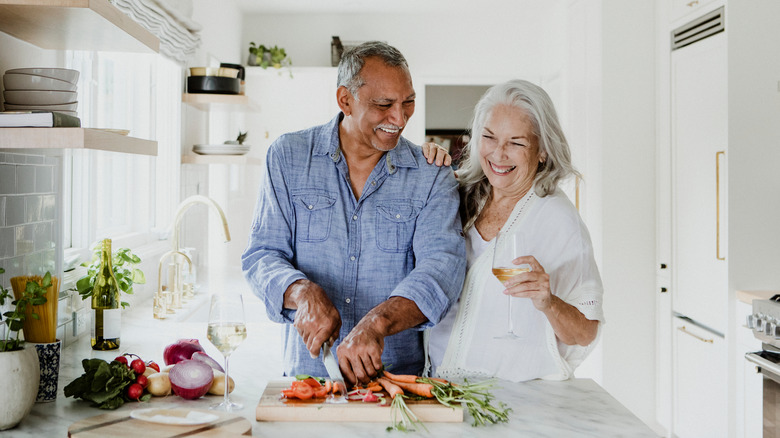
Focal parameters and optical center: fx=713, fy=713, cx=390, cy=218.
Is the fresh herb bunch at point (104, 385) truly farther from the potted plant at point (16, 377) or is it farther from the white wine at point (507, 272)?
the white wine at point (507, 272)

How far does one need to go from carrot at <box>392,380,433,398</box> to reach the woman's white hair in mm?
627

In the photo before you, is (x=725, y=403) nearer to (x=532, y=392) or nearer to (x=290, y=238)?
(x=532, y=392)

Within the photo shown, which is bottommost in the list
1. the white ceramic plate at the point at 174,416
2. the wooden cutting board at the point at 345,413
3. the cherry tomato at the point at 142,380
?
the wooden cutting board at the point at 345,413

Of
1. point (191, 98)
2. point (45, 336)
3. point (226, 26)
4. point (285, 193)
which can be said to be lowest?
point (45, 336)

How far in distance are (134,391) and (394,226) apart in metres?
0.74

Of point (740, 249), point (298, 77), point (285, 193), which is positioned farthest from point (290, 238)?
point (298, 77)

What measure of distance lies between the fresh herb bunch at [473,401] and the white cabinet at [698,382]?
2.12 metres

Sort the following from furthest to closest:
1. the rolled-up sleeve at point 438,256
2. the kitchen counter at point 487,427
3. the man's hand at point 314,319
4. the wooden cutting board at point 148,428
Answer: the rolled-up sleeve at point 438,256
the man's hand at point 314,319
the kitchen counter at point 487,427
the wooden cutting board at point 148,428

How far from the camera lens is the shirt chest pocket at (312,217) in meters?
1.83

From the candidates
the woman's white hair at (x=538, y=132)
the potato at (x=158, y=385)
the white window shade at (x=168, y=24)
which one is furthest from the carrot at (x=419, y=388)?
the white window shade at (x=168, y=24)

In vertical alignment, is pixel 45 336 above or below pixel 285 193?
below

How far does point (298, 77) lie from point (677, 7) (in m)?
3.27

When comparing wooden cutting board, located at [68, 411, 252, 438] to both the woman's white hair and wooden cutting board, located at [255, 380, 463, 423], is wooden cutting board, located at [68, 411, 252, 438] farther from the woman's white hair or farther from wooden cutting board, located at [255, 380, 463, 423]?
the woman's white hair

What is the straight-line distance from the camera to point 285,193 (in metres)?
1.85
